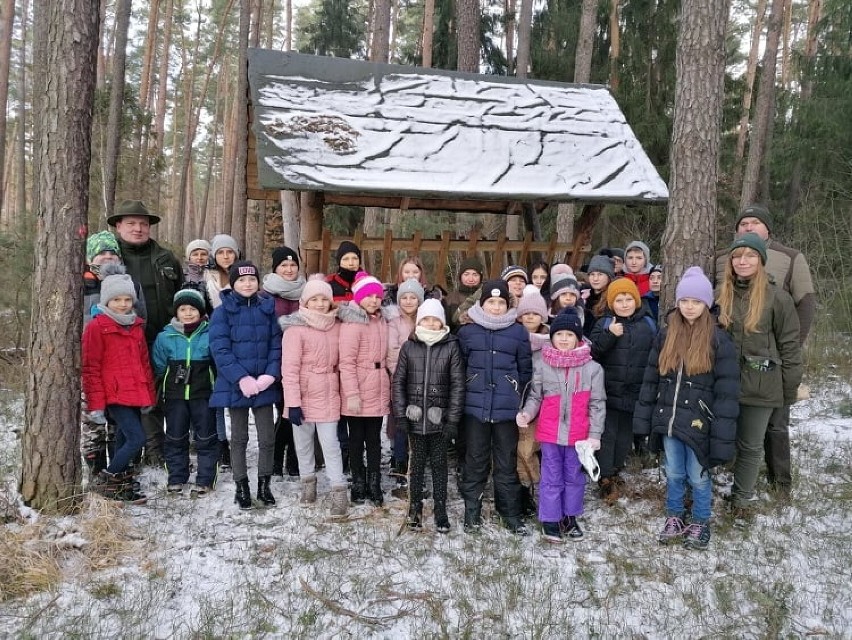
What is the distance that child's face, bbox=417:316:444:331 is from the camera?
3.84 metres

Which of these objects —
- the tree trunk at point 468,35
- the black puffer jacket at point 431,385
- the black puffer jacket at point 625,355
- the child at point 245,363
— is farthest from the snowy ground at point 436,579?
the tree trunk at point 468,35

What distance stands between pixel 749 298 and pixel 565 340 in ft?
4.32

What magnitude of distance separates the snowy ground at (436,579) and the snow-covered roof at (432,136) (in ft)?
9.67

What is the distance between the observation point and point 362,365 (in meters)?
4.20

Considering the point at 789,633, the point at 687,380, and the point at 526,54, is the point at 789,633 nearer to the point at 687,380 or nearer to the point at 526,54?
the point at 687,380

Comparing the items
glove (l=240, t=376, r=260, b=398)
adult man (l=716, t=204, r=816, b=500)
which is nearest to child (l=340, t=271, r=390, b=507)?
glove (l=240, t=376, r=260, b=398)

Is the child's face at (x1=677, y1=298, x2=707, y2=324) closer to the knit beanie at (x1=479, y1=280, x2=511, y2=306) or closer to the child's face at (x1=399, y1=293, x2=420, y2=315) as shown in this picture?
the knit beanie at (x1=479, y1=280, x2=511, y2=306)

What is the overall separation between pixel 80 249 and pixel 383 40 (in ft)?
30.3

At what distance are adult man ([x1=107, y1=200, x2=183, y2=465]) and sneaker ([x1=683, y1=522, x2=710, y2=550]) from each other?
170 inches

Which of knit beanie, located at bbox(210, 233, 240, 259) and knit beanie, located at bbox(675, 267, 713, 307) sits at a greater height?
knit beanie, located at bbox(210, 233, 240, 259)

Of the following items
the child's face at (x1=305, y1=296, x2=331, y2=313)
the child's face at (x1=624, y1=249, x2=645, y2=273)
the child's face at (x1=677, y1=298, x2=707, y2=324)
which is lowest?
the child's face at (x1=305, y1=296, x2=331, y2=313)

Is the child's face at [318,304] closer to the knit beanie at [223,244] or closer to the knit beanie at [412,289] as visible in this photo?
the knit beanie at [412,289]

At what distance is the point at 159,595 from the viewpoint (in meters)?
3.02

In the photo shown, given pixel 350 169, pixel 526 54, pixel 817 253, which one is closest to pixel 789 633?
pixel 350 169
